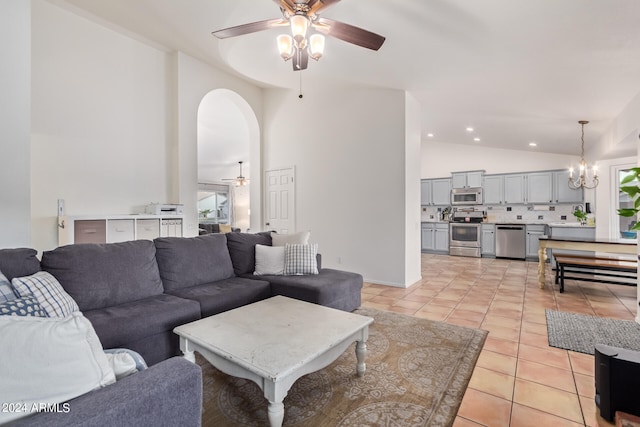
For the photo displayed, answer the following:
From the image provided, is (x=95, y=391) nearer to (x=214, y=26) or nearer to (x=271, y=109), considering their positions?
(x=214, y=26)

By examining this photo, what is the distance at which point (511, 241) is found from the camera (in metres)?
7.07

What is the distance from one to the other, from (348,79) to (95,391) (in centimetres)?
430

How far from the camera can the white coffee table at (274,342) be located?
1.47 metres

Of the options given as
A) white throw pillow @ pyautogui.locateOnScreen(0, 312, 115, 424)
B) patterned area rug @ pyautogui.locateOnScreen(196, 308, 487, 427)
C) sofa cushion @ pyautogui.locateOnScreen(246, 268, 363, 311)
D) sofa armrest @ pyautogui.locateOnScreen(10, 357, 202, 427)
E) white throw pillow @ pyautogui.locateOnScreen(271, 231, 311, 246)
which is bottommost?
patterned area rug @ pyautogui.locateOnScreen(196, 308, 487, 427)

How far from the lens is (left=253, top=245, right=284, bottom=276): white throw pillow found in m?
3.34

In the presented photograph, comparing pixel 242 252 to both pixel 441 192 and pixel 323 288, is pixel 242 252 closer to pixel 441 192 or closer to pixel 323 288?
pixel 323 288

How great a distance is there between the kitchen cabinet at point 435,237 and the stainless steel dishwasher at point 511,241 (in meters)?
1.18

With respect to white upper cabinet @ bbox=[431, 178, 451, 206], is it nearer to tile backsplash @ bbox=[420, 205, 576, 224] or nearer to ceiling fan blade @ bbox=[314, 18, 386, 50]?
tile backsplash @ bbox=[420, 205, 576, 224]

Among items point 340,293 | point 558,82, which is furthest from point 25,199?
point 558,82

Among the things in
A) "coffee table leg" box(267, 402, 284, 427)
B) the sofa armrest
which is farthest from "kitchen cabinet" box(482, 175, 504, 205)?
the sofa armrest

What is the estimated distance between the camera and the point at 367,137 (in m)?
4.89

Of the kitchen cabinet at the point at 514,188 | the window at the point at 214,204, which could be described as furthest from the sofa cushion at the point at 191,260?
the window at the point at 214,204

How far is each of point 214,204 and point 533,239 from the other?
10.1 meters

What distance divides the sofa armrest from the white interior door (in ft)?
15.2
